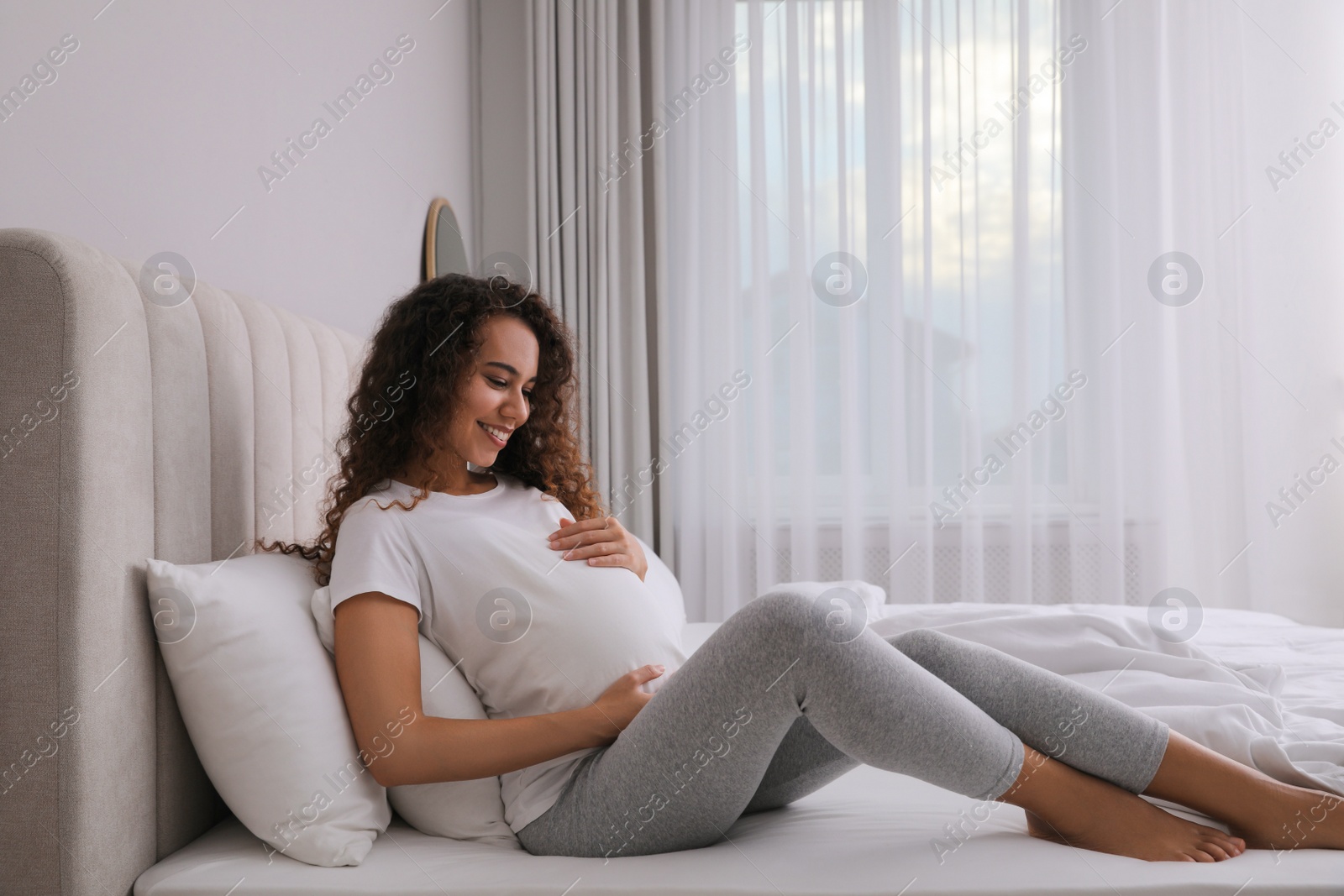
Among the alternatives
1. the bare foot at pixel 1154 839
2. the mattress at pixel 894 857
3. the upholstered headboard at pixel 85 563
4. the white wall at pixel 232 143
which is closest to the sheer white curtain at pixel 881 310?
the white wall at pixel 232 143

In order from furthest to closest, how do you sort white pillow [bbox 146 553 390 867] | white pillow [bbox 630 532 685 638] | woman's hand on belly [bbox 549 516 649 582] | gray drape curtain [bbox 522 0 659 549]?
1. gray drape curtain [bbox 522 0 659 549]
2. white pillow [bbox 630 532 685 638]
3. woman's hand on belly [bbox 549 516 649 582]
4. white pillow [bbox 146 553 390 867]

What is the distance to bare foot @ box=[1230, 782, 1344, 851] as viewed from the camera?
100cm

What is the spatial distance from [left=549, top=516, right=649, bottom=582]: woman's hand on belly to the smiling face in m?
0.16

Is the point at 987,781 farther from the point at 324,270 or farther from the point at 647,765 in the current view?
the point at 324,270

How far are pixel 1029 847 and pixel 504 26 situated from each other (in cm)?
316

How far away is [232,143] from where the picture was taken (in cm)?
153

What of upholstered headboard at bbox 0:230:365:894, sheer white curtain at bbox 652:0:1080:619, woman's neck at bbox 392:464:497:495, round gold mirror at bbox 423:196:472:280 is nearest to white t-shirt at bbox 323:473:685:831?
woman's neck at bbox 392:464:497:495

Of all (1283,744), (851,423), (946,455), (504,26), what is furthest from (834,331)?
(1283,744)

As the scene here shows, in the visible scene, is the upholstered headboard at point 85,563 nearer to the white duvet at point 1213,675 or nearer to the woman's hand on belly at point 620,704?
the woman's hand on belly at point 620,704

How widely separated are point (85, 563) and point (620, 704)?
0.56 meters

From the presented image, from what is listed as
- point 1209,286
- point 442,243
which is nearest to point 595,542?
point 442,243

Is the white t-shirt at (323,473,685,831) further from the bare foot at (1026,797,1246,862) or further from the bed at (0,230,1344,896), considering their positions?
the bare foot at (1026,797,1246,862)

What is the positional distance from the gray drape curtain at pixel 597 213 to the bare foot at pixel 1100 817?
2.29 metres

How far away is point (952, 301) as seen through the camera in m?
3.22
